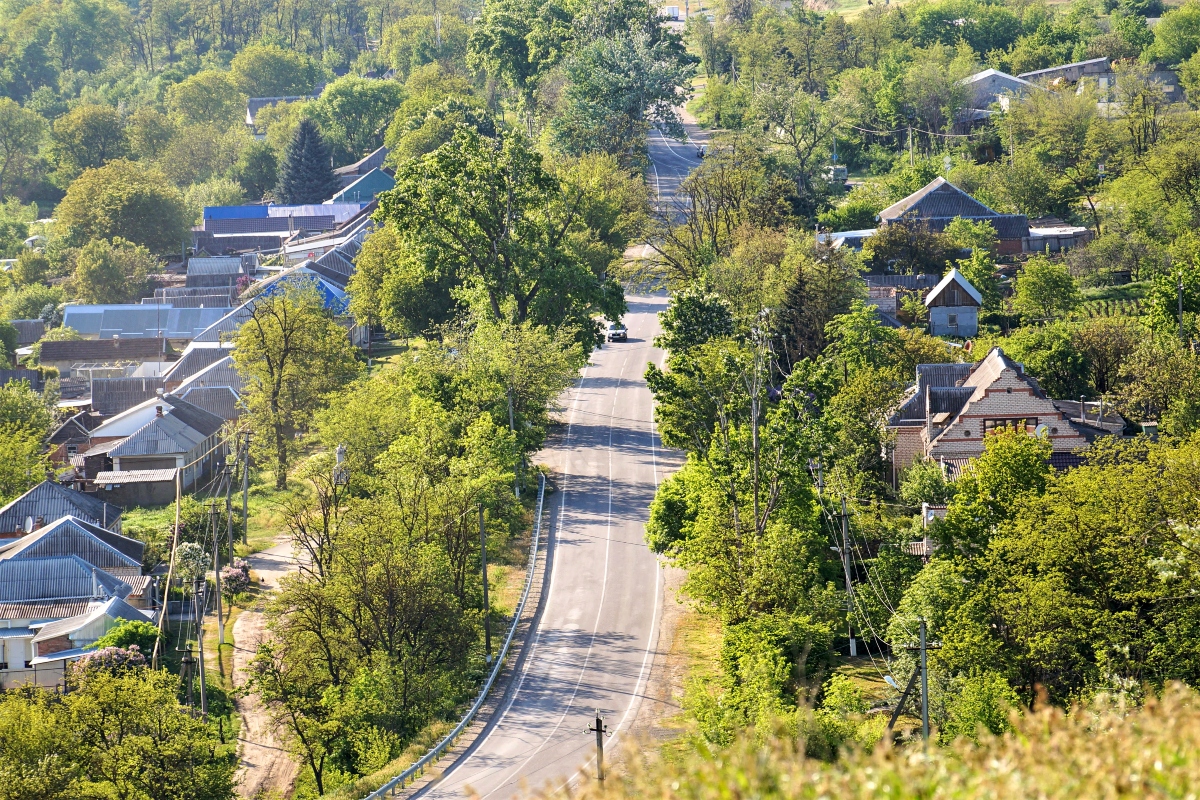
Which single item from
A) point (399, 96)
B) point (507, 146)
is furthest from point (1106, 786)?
point (399, 96)

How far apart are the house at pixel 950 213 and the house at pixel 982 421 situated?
3050cm

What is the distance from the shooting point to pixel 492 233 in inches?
2655

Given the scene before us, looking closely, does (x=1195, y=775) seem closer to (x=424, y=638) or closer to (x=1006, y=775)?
(x=1006, y=775)

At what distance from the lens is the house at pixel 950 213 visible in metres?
84.0

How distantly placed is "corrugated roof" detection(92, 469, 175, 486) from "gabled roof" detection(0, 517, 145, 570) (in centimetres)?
977

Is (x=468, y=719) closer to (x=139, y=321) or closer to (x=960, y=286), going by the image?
(x=960, y=286)

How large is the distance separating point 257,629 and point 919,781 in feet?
130

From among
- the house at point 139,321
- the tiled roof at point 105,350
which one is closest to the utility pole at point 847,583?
the tiled roof at point 105,350

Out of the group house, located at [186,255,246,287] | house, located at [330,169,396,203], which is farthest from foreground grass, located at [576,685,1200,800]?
house, located at [330,169,396,203]

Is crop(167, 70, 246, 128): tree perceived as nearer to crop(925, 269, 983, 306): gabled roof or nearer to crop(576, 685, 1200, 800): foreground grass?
crop(925, 269, 983, 306): gabled roof

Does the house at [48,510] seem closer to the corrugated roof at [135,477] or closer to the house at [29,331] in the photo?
the corrugated roof at [135,477]

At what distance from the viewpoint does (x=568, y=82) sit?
107 m

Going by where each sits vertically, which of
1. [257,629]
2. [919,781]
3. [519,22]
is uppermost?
[519,22]

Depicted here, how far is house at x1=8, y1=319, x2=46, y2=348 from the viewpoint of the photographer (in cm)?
9225
